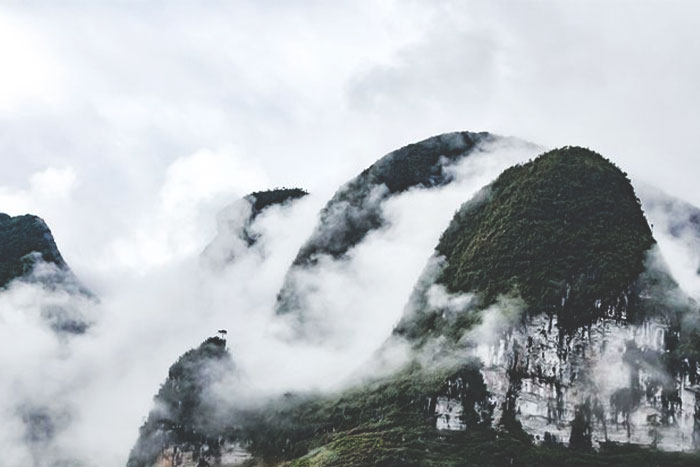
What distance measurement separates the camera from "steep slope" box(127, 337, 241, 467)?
A: 181m

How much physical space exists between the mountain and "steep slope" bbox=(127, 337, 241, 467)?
42cm

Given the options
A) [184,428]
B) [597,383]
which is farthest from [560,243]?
[184,428]

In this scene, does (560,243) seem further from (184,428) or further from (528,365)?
(184,428)

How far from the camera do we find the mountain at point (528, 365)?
149 meters

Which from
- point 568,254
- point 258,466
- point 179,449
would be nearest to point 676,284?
point 568,254

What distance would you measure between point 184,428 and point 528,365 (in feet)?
217

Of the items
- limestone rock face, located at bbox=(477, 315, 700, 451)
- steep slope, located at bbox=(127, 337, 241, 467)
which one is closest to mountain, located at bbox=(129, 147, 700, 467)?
limestone rock face, located at bbox=(477, 315, 700, 451)

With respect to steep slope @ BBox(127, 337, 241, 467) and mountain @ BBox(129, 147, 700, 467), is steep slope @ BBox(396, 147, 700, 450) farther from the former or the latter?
steep slope @ BBox(127, 337, 241, 467)

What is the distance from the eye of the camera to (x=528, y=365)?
160 meters

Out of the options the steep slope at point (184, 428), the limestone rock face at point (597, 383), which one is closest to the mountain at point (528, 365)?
the limestone rock face at point (597, 383)

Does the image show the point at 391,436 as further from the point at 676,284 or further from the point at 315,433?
A: the point at 676,284

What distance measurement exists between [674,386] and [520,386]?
75.0 ft

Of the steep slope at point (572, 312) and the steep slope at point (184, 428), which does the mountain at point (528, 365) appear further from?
the steep slope at point (184, 428)

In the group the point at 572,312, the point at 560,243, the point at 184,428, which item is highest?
the point at 560,243
